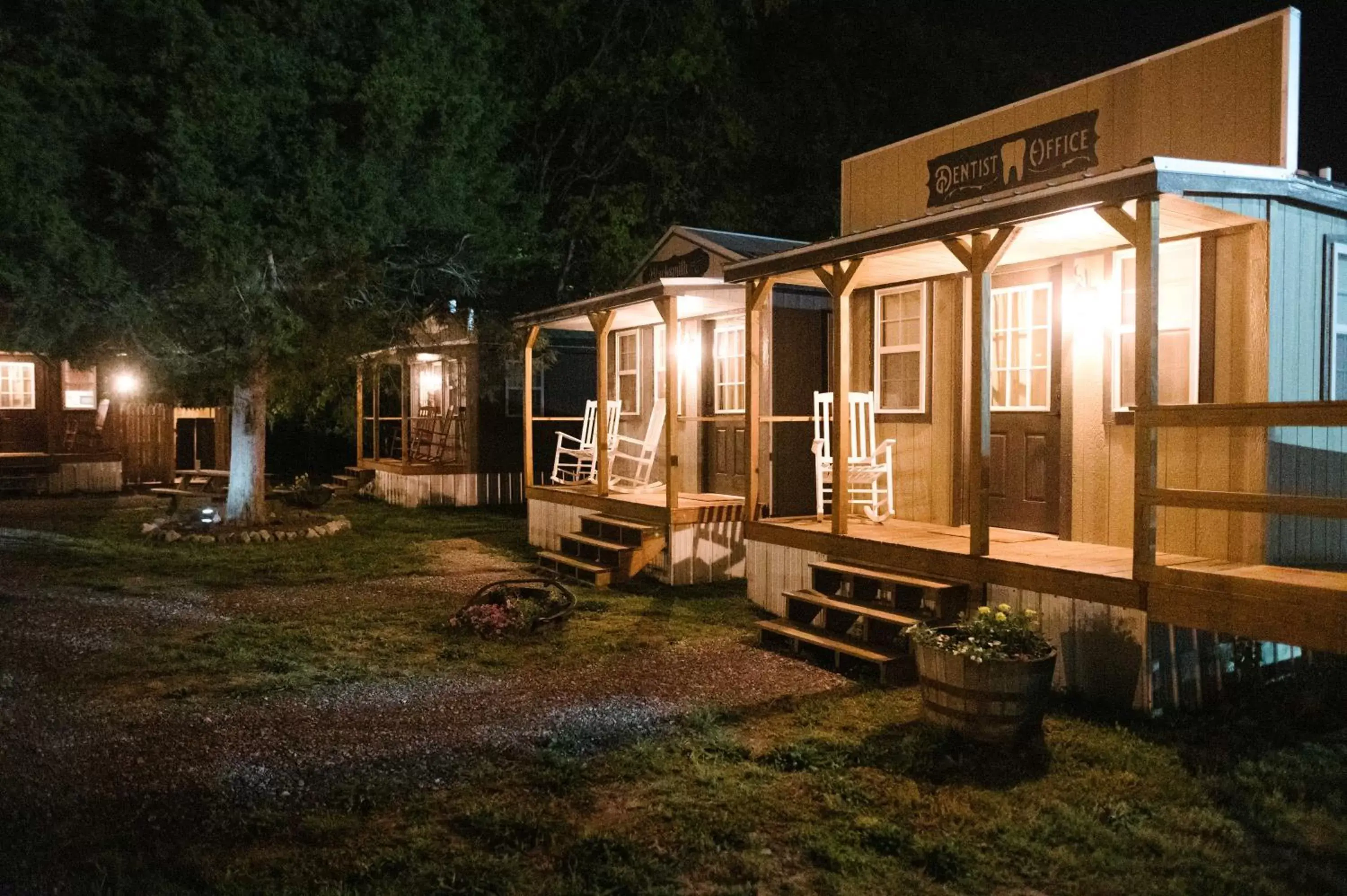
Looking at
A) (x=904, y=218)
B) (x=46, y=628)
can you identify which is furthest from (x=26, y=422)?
(x=904, y=218)

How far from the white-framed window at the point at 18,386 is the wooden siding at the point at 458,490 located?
25.9ft

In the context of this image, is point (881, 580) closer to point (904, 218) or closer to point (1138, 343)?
point (1138, 343)

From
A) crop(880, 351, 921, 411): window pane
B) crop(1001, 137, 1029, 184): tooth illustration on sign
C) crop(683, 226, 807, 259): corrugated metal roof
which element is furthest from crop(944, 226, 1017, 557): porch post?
crop(683, 226, 807, 259): corrugated metal roof

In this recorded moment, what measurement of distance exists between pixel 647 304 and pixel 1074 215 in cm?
576

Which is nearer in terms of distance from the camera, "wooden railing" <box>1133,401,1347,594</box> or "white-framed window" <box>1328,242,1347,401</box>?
"wooden railing" <box>1133,401,1347,594</box>

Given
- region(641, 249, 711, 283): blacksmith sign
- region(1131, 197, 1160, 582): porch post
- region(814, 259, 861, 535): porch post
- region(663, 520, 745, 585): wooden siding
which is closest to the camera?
region(1131, 197, 1160, 582): porch post

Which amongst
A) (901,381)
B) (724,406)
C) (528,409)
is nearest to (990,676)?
(901,381)

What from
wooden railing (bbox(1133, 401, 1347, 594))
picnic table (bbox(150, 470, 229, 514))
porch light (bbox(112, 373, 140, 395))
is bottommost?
picnic table (bbox(150, 470, 229, 514))

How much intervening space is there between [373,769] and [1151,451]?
4.55m

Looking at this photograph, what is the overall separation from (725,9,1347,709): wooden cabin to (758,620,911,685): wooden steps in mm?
94

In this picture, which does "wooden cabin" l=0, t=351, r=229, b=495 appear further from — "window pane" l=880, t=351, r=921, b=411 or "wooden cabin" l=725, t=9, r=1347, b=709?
"wooden cabin" l=725, t=9, r=1347, b=709

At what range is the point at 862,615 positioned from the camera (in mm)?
7109

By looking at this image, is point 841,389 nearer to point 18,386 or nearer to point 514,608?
point 514,608

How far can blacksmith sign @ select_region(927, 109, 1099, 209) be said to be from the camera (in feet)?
25.8
